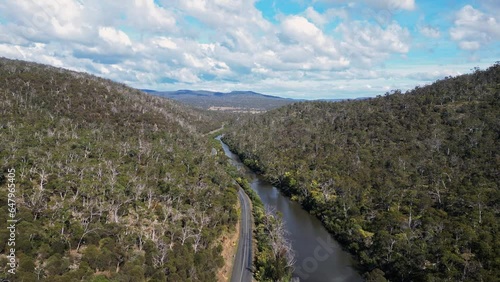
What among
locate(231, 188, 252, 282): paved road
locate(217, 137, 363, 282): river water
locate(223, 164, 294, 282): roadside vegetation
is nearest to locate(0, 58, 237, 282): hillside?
locate(231, 188, 252, 282): paved road

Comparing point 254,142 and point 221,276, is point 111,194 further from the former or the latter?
point 254,142

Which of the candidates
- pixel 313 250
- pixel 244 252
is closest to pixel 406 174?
pixel 313 250

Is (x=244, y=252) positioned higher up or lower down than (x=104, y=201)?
lower down

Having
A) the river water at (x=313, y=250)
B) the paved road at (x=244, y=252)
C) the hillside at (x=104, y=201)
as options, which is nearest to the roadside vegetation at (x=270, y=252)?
the paved road at (x=244, y=252)

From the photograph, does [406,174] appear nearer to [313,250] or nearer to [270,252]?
[313,250]

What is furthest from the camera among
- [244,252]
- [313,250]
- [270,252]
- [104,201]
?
[313,250]

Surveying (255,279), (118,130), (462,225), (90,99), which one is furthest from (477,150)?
(90,99)

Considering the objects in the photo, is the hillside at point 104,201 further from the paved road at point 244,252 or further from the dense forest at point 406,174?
the dense forest at point 406,174
